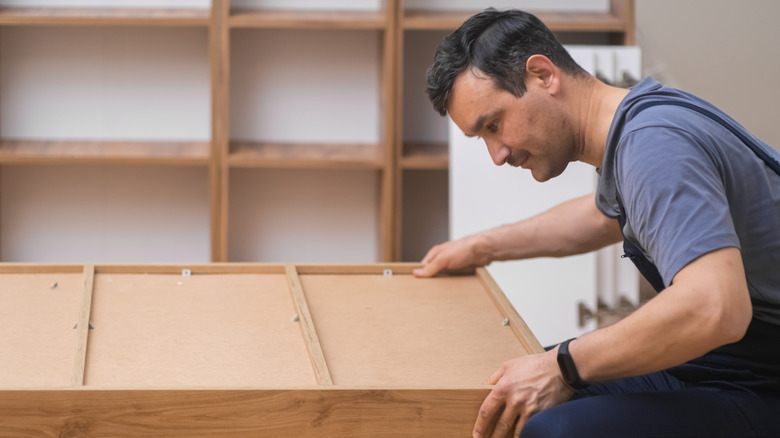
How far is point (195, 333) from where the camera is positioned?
1.71 meters

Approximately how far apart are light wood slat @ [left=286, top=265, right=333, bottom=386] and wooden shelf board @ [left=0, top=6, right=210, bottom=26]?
1.41 metres

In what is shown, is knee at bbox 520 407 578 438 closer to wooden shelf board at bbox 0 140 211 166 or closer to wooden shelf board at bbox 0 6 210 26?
wooden shelf board at bbox 0 140 211 166

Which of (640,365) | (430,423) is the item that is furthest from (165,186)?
(640,365)

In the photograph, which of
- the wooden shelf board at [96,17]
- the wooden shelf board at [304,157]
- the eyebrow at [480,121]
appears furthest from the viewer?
the wooden shelf board at [304,157]

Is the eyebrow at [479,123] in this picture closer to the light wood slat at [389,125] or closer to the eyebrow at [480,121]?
the eyebrow at [480,121]

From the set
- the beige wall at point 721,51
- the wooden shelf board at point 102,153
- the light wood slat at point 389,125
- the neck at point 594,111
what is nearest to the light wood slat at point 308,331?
the neck at point 594,111

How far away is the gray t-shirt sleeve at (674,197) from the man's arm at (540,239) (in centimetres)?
61

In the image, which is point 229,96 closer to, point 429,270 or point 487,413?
point 429,270

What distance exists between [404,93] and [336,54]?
316 mm

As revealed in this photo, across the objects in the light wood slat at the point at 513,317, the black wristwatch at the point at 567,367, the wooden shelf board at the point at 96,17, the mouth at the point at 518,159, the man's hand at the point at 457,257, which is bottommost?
the black wristwatch at the point at 567,367

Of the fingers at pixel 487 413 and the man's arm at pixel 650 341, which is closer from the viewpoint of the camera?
the man's arm at pixel 650 341

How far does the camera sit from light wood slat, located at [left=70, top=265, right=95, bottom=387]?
56.7 inches

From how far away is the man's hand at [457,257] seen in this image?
2086 mm

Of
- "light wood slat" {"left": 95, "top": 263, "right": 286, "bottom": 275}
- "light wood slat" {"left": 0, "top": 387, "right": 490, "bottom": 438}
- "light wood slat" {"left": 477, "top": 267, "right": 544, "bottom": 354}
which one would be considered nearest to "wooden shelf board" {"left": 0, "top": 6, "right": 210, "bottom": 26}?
"light wood slat" {"left": 95, "top": 263, "right": 286, "bottom": 275}
